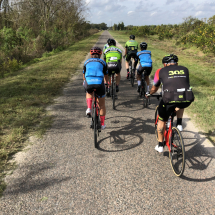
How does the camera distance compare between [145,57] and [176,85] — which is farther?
[145,57]

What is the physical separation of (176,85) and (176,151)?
1.21 m

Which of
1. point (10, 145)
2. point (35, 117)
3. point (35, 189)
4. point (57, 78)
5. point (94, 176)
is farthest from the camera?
point (57, 78)

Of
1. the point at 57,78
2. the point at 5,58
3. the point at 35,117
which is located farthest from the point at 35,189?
the point at 5,58

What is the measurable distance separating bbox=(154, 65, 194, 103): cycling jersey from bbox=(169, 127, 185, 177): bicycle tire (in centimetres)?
62

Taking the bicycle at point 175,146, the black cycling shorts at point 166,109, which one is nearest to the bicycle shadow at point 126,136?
the bicycle at point 175,146

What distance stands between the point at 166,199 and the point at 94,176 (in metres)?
1.23

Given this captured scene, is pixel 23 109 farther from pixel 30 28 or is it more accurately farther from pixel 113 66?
pixel 30 28

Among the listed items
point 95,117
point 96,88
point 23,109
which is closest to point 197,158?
point 95,117

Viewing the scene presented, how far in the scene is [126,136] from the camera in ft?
14.8

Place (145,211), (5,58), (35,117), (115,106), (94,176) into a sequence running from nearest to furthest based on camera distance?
(145,211), (94,176), (35,117), (115,106), (5,58)

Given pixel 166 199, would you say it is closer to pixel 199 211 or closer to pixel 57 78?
pixel 199 211

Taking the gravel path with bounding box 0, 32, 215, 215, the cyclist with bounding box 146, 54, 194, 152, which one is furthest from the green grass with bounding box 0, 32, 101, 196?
the cyclist with bounding box 146, 54, 194, 152

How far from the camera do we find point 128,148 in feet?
13.3

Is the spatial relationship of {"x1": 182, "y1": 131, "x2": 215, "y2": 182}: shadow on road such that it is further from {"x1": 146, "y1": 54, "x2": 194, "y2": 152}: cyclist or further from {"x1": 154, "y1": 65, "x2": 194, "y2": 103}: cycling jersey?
{"x1": 154, "y1": 65, "x2": 194, "y2": 103}: cycling jersey
